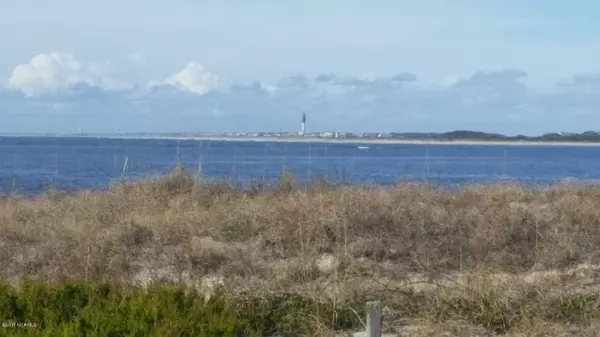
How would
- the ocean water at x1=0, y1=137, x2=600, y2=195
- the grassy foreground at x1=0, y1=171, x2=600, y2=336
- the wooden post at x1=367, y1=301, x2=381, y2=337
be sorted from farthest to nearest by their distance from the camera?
the ocean water at x1=0, y1=137, x2=600, y2=195
the grassy foreground at x1=0, y1=171, x2=600, y2=336
the wooden post at x1=367, y1=301, x2=381, y2=337

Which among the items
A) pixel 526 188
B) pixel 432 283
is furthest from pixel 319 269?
pixel 526 188

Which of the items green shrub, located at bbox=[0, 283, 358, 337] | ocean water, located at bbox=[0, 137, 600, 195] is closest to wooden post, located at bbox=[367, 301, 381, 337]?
green shrub, located at bbox=[0, 283, 358, 337]

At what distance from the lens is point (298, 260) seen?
1191cm

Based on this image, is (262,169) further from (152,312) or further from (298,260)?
(152,312)

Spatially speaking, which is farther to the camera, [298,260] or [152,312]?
[298,260]

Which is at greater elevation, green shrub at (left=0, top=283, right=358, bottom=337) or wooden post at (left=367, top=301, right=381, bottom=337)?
wooden post at (left=367, top=301, right=381, bottom=337)

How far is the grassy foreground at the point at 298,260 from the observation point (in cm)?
840

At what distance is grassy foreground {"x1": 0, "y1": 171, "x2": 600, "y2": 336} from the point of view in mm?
8398

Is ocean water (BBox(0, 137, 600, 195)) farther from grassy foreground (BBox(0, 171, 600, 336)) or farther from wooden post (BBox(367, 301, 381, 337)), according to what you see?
wooden post (BBox(367, 301, 381, 337))

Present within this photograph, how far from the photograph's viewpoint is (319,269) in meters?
11.8

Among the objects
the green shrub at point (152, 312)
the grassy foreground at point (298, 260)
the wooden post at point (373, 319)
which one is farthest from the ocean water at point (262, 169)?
the wooden post at point (373, 319)

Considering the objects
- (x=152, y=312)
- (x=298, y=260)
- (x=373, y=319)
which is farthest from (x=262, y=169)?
(x=373, y=319)

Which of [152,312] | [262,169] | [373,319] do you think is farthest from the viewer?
[262,169]

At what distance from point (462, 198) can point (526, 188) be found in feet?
7.93
